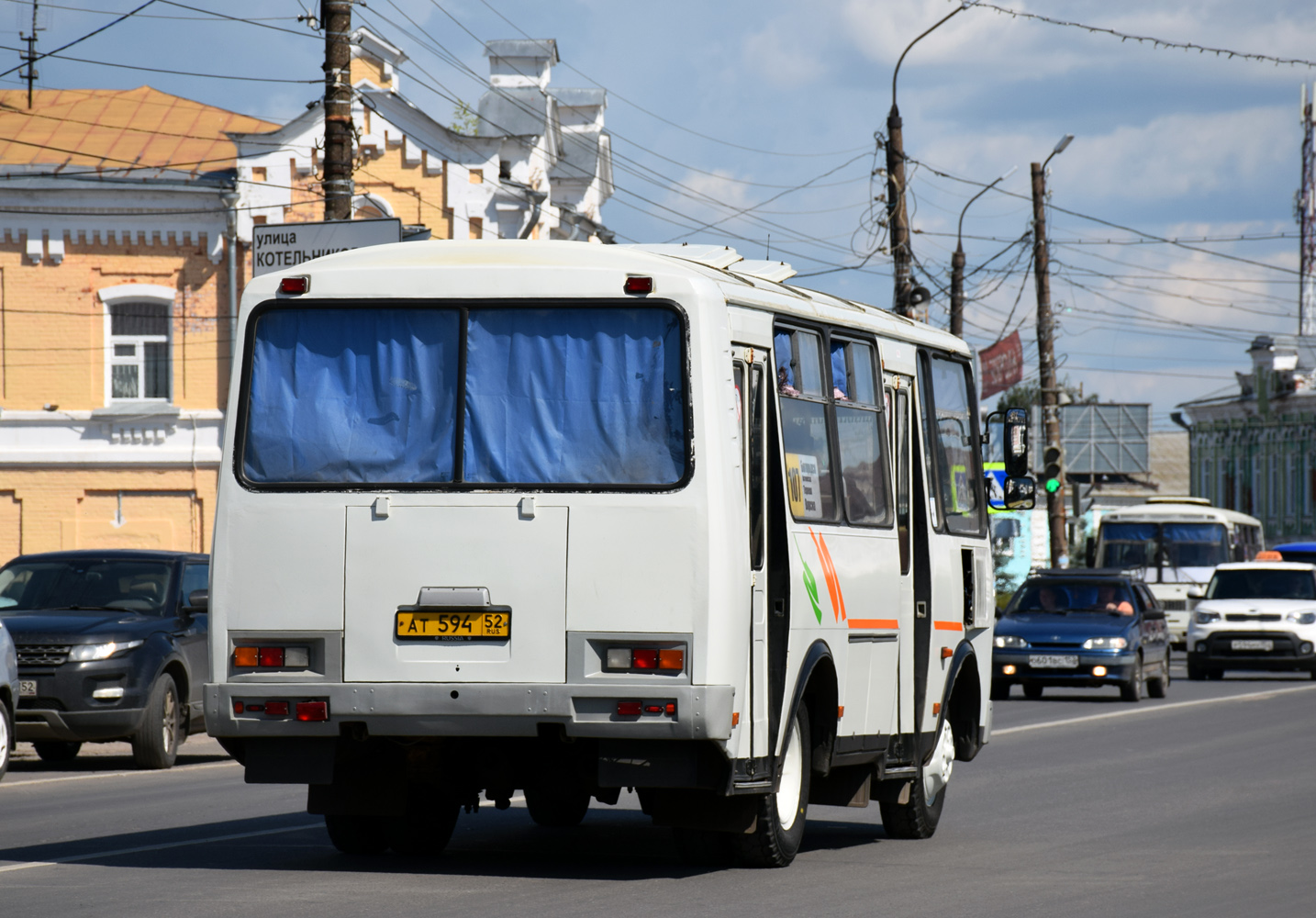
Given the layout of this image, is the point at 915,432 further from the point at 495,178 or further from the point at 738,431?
the point at 495,178

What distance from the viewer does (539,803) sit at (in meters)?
12.6

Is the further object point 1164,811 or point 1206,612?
point 1206,612

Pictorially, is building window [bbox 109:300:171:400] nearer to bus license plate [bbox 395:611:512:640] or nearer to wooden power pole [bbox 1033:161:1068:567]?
wooden power pole [bbox 1033:161:1068:567]

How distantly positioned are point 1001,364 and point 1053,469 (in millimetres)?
2388

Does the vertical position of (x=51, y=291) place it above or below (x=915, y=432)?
above

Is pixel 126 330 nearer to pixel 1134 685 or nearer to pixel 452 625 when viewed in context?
pixel 1134 685

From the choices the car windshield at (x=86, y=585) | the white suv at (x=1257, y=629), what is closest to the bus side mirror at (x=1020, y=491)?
the car windshield at (x=86, y=585)

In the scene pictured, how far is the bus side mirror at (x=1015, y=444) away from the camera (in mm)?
13656

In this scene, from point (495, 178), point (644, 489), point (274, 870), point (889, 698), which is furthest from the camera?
point (495, 178)

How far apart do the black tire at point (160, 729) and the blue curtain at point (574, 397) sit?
832cm

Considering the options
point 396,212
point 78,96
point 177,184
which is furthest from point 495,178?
point 78,96

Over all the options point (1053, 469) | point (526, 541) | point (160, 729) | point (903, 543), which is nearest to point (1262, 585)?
point (1053, 469)

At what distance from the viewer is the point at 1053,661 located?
2747cm

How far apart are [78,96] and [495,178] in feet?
34.9
